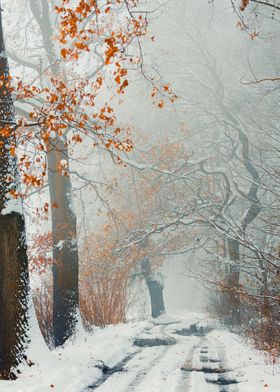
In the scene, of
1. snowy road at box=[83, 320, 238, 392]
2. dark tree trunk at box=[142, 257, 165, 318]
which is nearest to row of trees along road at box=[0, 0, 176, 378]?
snowy road at box=[83, 320, 238, 392]

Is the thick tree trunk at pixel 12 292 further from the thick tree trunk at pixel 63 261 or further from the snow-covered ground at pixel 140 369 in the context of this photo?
the thick tree trunk at pixel 63 261

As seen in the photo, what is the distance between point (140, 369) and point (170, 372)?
61 centimetres

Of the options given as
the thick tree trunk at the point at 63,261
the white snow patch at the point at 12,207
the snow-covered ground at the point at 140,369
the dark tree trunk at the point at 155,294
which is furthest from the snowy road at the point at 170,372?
the dark tree trunk at the point at 155,294

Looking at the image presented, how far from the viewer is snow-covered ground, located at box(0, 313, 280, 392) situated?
6.18 metres

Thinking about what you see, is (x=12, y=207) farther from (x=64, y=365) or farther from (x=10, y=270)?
(x=64, y=365)

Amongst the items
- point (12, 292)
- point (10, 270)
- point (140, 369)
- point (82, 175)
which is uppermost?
point (82, 175)

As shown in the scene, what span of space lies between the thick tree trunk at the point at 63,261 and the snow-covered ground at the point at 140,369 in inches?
19.4

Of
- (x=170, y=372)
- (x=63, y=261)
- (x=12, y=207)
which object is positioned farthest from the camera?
(x=63, y=261)

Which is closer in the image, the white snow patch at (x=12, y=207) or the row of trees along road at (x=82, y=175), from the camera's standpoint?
the row of trees along road at (x=82, y=175)

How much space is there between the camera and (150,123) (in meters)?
26.6

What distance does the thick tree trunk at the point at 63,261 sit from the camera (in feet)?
35.0

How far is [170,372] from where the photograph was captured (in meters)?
7.33

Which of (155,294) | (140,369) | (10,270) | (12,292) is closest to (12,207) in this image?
(10,270)

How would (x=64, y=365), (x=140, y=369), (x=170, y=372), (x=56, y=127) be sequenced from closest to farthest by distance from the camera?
(x=56, y=127) < (x=64, y=365) < (x=170, y=372) < (x=140, y=369)
